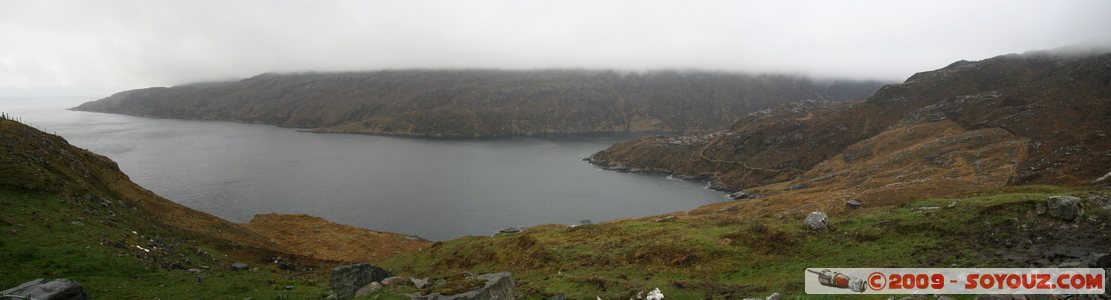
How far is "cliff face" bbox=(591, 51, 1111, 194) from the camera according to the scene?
242 ft

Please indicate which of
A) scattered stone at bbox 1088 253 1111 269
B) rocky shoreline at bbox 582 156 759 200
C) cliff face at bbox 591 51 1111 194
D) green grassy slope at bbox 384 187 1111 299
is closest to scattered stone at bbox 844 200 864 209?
green grassy slope at bbox 384 187 1111 299

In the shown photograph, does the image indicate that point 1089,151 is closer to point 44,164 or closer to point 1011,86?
point 1011,86

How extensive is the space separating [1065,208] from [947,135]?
90.4 metres

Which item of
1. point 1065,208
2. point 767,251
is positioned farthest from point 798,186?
point 767,251

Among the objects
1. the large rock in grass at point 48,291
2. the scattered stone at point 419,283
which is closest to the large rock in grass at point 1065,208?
the scattered stone at point 419,283

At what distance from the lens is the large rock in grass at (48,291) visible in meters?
16.8

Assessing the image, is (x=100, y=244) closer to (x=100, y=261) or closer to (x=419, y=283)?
(x=100, y=261)

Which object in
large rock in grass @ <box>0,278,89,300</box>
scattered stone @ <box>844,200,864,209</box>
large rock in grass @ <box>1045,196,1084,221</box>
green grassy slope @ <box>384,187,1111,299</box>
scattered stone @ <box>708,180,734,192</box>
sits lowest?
scattered stone @ <box>708,180,734,192</box>

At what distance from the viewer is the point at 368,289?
24828mm

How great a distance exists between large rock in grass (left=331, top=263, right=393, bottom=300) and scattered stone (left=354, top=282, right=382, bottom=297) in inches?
15.3

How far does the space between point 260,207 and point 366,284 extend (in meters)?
89.1

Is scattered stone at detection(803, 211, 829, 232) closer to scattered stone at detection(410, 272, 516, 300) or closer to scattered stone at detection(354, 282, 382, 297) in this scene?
scattered stone at detection(410, 272, 516, 300)

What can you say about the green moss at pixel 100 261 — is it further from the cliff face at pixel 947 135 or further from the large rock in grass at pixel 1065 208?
the cliff face at pixel 947 135

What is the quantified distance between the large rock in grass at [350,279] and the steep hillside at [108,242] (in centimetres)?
121
